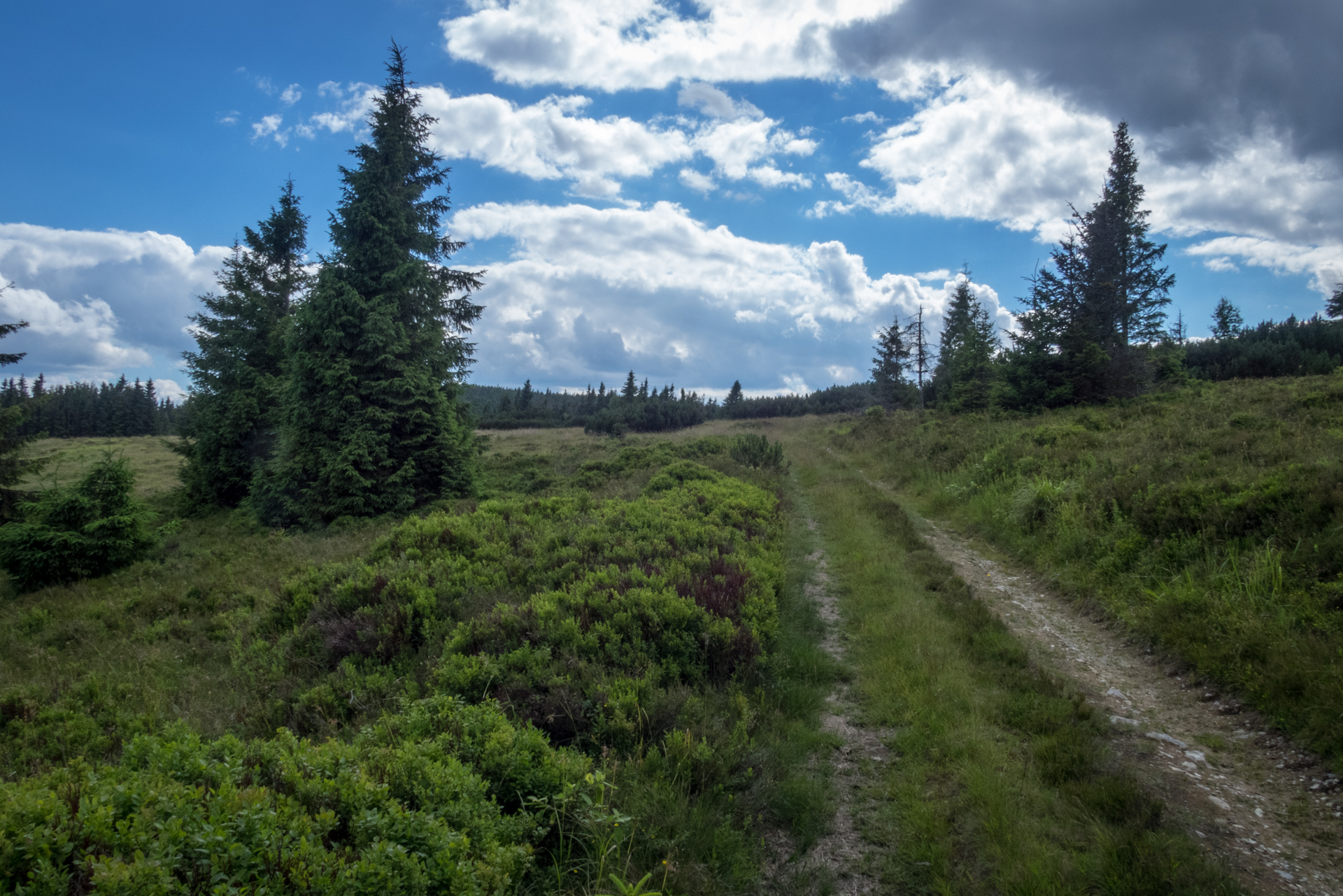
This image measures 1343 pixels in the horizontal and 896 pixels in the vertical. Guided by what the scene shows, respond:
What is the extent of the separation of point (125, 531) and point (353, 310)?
8.15 meters

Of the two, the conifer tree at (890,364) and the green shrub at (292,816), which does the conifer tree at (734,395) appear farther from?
the green shrub at (292,816)

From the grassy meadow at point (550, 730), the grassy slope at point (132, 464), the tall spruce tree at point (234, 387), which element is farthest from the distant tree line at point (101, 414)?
the grassy meadow at point (550, 730)

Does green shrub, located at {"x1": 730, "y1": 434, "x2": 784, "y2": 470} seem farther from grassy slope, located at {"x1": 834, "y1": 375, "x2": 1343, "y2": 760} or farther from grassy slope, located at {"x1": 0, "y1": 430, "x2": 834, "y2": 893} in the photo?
grassy slope, located at {"x1": 0, "y1": 430, "x2": 834, "y2": 893}

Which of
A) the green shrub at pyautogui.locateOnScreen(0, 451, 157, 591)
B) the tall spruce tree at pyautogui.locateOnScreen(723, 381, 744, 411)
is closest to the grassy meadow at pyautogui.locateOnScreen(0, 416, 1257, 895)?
the green shrub at pyautogui.locateOnScreen(0, 451, 157, 591)

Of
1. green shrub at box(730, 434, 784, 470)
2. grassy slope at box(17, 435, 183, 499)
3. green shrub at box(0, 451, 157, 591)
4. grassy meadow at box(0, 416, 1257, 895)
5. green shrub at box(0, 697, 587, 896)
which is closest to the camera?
green shrub at box(0, 697, 587, 896)

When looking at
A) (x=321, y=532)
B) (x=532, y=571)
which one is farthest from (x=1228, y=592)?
(x=321, y=532)

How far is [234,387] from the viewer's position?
75.5 ft

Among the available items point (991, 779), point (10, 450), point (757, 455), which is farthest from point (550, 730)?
point (10, 450)

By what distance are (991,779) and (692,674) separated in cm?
268

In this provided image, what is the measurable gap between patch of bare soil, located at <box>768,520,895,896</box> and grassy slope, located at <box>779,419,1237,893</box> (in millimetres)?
131

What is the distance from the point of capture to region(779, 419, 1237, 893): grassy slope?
358 cm

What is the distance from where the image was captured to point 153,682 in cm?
711

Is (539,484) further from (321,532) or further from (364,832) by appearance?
(364,832)

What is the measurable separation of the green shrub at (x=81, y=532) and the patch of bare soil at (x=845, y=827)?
16.2 metres
